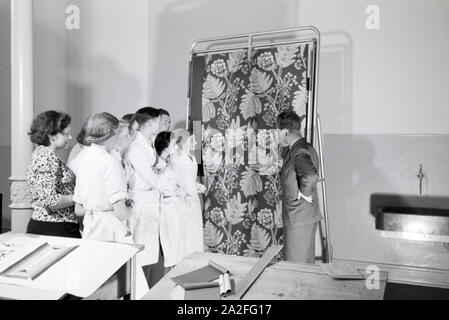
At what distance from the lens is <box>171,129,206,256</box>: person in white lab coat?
5.33ft

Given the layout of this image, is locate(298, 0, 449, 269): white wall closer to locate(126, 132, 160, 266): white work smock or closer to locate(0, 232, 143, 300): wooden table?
locate(126, 132, 160, 266): white work smock

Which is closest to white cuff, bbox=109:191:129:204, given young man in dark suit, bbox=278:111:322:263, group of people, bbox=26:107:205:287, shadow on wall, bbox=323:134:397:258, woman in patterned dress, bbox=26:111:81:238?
group of people, bbox=26:107:205:287

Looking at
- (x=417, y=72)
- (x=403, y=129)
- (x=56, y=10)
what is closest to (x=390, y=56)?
(x=417, y=72)

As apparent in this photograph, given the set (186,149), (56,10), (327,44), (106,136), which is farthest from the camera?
(327,44)

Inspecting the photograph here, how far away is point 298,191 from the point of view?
1688 mm

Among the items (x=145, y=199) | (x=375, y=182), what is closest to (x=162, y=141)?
(x=145, y=199)

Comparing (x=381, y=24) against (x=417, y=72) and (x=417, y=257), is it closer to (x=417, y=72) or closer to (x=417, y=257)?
(x=417, y=72)

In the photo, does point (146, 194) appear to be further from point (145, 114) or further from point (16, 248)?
point (16, 248)

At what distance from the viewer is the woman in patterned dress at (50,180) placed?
1.42 metres

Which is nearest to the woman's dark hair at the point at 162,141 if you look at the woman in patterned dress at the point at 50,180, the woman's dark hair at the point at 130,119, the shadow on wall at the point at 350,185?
the woman's dark hair at the point at 130,119

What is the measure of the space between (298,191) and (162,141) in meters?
0.65

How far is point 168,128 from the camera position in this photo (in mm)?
1676
